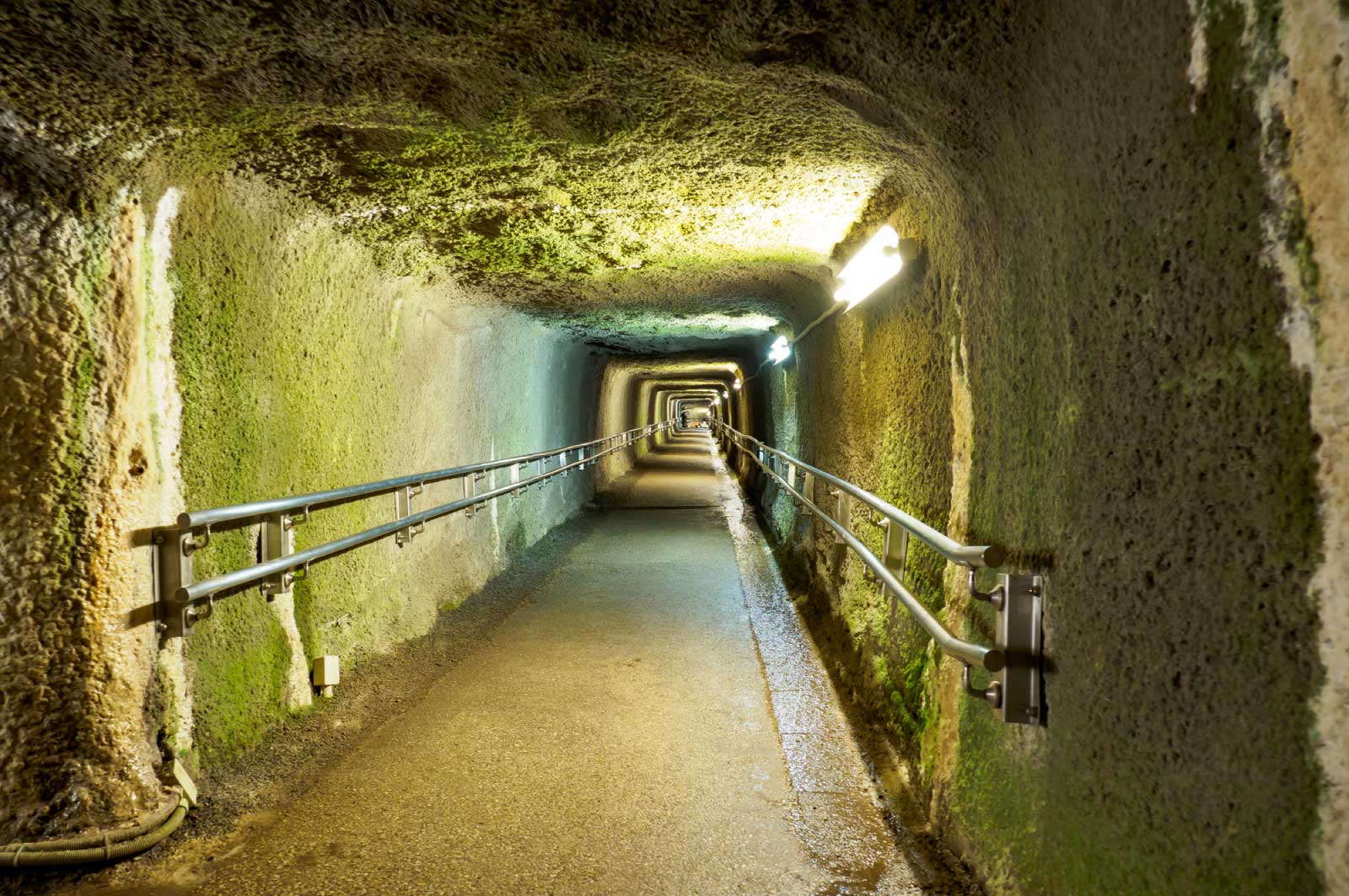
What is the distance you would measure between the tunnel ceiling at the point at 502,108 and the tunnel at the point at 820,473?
17 mm

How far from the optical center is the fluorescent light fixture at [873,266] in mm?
3029

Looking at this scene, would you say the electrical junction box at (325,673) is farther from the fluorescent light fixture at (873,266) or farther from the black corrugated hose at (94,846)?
the fluorescent light fixture at (873,266)

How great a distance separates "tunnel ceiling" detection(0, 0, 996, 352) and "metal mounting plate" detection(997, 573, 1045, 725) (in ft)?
4.01

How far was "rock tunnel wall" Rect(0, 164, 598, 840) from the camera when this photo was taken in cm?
219

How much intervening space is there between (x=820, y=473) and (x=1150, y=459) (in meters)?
3.06

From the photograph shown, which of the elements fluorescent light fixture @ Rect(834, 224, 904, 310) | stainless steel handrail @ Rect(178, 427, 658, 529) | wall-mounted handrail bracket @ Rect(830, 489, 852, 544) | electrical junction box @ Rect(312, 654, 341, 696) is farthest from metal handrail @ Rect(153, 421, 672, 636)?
fluorescent light fixture @ Rect(834, 224, 904, 310)

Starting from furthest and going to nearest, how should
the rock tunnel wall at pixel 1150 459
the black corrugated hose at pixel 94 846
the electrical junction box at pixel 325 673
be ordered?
1. the electrical junction box at pixel 325 673
2. the black corrugated hose at pixel 94 846
3. the rock tunnel wall at pixel 1150 459

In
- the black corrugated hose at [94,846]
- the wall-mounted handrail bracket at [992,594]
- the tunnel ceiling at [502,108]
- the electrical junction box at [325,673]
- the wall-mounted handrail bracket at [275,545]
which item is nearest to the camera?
the tunnel ceiling at [502,108]

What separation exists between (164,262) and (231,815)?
1.79m

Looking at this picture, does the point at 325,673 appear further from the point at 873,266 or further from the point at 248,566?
the point at 873,266

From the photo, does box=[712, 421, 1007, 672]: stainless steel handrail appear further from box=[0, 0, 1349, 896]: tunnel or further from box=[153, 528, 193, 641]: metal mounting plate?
box=[153, 528, 193, 641]: metal mounting plate

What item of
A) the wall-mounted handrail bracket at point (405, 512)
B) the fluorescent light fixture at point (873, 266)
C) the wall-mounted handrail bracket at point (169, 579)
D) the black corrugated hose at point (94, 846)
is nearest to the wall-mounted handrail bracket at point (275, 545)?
the wall-mounted handrail bracket at point (169, 579)

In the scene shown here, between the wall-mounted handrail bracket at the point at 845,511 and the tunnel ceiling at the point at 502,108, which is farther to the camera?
the wall-mounted handrail bracket at the point at 845,511

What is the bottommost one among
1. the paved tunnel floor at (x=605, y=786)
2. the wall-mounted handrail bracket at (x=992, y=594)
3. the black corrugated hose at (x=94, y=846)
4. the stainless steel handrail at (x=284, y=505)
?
the paved tunnel floor at (x=605, y=786)
